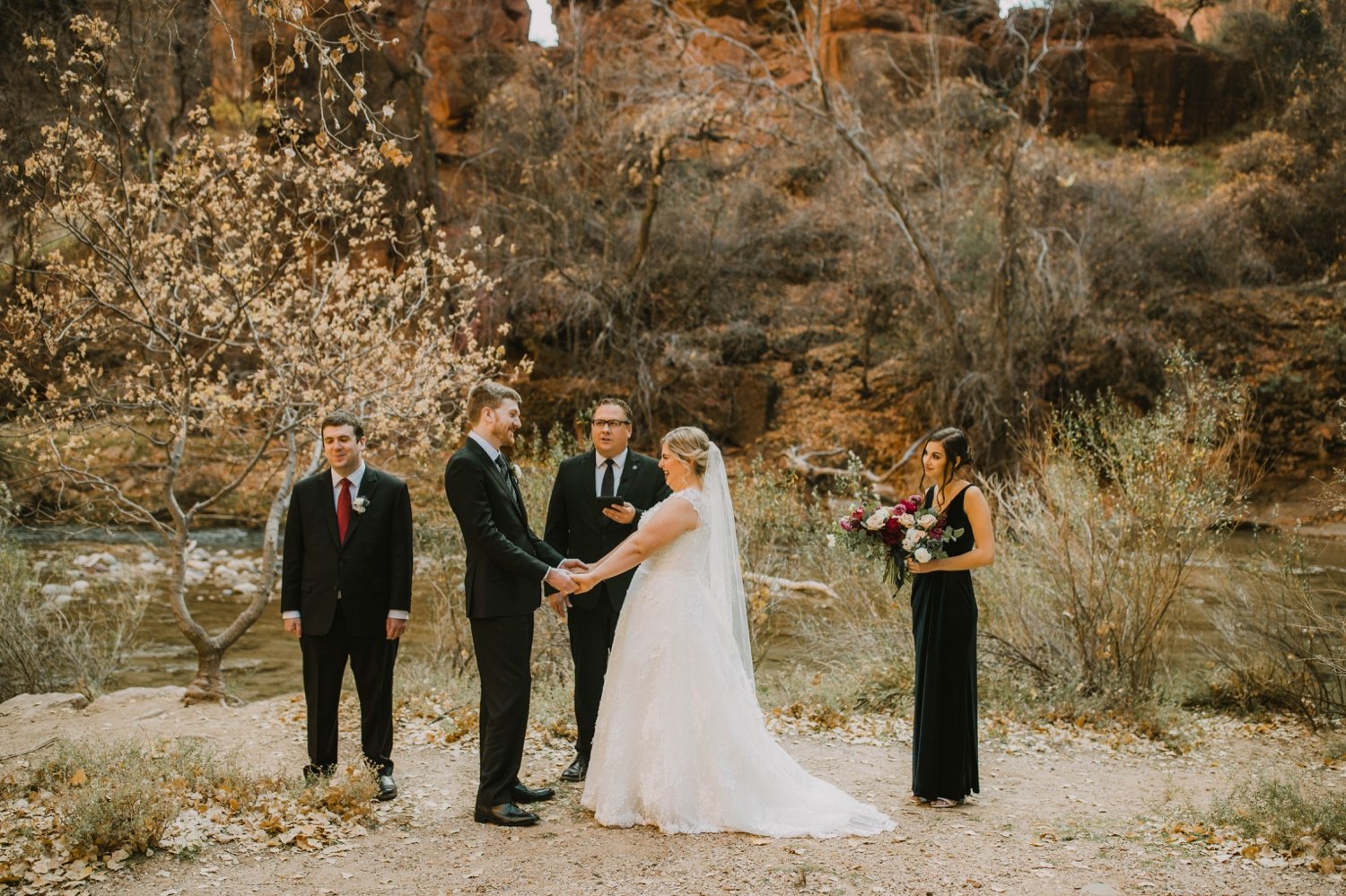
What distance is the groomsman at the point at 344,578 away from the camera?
5.40m

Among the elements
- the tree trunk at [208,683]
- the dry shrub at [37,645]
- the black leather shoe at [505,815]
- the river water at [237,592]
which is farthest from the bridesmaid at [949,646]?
the dry shrub at [37,645]

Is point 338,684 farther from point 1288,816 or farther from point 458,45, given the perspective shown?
point 458,45

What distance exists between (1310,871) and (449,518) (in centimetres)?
764

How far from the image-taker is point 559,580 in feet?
16.9

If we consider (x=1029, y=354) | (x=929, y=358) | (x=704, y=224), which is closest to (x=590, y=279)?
(x=704, y=224)

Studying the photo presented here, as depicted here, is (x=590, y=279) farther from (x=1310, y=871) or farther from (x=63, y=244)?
(x=1310, y=871)

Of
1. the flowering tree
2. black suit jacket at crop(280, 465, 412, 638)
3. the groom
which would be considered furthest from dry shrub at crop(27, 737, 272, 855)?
the flowering tree

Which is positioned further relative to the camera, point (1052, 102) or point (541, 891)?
point (1052, 102)

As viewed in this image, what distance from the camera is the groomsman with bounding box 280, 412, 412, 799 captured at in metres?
5.40

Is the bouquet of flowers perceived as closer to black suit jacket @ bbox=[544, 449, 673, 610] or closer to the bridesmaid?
the bridesmaid

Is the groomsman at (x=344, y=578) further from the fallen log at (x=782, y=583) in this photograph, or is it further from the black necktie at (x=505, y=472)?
the fallen log at (x=782, y=583)

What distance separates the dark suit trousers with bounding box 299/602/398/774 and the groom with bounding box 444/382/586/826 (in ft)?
2.21

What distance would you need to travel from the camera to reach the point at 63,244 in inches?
624

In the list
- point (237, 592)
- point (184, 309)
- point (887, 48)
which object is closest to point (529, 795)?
point (184, 309)
